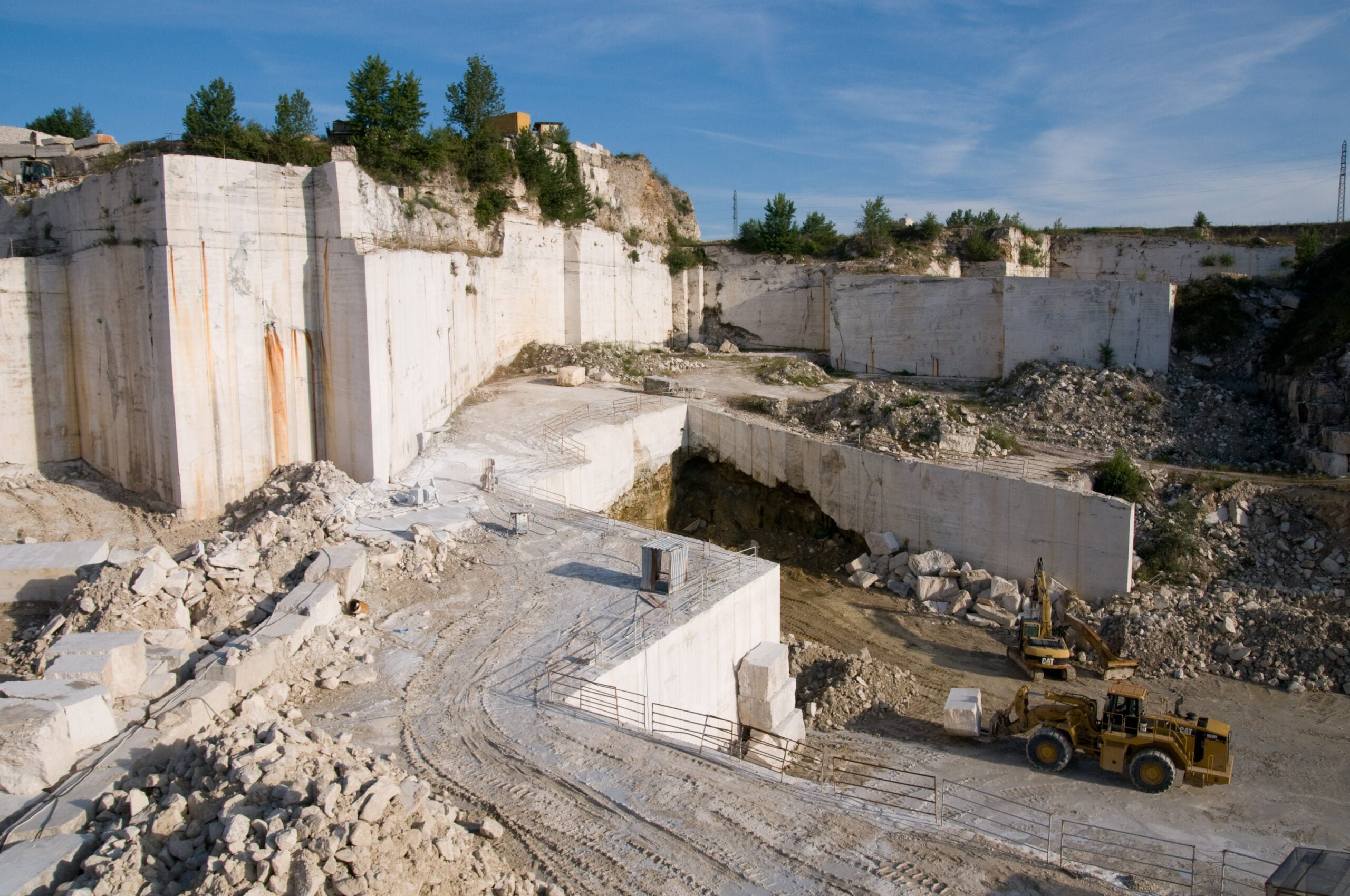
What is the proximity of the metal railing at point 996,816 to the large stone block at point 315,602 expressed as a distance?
23.9 feet

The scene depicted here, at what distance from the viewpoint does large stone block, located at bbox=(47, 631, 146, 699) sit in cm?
909

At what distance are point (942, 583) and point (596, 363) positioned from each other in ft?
38.9

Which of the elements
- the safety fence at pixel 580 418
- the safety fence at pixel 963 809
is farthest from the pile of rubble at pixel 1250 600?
the safety fence at pixel 580 418

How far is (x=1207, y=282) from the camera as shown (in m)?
25.8

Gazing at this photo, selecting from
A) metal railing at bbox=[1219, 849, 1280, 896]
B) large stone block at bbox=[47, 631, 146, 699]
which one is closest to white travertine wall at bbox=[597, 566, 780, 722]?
large stone block at bbox=[47, 631, 146, 699]

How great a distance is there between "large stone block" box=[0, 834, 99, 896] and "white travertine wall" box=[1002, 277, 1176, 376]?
23.5 meters

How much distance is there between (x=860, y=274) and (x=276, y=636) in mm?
23615

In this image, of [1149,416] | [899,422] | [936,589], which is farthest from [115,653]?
[1149,416]

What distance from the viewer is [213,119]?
18375mm

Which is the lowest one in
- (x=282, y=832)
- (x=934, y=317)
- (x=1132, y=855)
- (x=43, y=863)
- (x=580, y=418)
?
(x=1132, y=855)

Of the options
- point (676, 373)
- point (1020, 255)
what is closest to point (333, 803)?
point (676, 373)

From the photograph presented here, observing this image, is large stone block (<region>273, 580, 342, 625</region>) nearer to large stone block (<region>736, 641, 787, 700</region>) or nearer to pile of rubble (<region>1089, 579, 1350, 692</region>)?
large stone block (<region>736, 641, 787, 700</region>)

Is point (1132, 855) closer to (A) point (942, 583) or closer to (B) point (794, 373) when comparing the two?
(A) point (942, 583)

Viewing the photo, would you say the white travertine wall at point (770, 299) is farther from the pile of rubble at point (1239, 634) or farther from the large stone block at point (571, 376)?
the pile of rubble at point (1239, 634)
